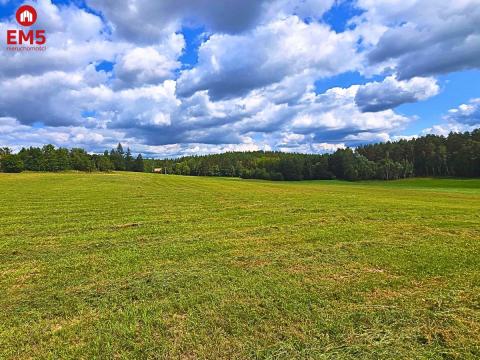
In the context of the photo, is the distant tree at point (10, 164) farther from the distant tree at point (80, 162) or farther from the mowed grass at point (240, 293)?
the mowed grass at point (240, 293)

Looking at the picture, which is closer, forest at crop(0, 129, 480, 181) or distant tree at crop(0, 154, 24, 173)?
forest at crop(0, 129, 480, 181)

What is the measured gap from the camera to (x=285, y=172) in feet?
345

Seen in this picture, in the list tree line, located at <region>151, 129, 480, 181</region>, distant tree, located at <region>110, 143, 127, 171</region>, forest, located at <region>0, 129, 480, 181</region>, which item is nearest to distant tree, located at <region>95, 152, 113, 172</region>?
forest, located at <region>0, 129, 480, 181</region>

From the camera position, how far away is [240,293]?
589 cm

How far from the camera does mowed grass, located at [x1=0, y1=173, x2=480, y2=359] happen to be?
167 inches

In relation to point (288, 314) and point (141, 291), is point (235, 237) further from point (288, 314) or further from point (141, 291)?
point (288, 314)

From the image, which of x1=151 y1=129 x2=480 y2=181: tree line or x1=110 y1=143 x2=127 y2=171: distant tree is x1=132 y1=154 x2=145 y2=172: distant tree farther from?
x1=151 y1=129 x2=480 y2=181: tree line

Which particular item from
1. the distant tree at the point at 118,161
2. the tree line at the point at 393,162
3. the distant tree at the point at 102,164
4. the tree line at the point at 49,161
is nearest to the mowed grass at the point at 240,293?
the tree line at the point at 393,162

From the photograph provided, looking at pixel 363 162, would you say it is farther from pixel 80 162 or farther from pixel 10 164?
pixel 10 164

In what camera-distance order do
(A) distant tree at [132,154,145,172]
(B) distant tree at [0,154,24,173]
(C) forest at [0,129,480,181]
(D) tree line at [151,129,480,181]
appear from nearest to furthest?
(D) tree line at [151,129,480,181]
(C) forest at [0,129,480,181]
(B) distant tree at [0,154,24,173]
(A) distant tree at [132,154,145,172]

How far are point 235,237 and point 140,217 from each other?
6.20 meters

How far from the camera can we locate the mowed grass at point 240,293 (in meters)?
4.25

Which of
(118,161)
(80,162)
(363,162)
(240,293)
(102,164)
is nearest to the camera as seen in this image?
(240,293)

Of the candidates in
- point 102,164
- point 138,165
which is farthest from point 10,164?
point 138,165
